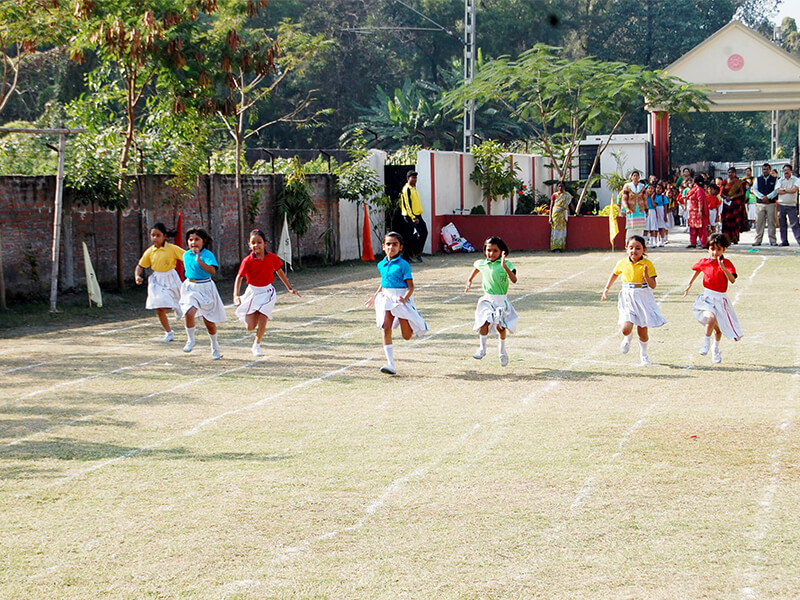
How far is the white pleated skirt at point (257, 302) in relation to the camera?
1199cm

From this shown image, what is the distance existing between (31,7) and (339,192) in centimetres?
881

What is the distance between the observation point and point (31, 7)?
1602 cm

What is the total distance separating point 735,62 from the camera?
1359 inches

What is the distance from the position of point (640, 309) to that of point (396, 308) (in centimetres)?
246

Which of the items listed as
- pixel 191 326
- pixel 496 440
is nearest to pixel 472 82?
pixel 191 326

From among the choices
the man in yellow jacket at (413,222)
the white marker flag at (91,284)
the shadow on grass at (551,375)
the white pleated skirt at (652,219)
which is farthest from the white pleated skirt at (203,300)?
the white pleated skirt at (652,219)

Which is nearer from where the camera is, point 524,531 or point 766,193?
point 524,531

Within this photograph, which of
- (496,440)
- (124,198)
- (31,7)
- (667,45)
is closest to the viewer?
(496,440)

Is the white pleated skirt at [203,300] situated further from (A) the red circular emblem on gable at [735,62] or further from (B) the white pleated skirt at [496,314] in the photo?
(A) the red circular emblem on gable at [735,62]

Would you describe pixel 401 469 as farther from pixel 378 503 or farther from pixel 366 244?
pixel 366 244

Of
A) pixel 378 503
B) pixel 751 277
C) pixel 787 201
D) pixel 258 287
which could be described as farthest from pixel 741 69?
pixel 378 503

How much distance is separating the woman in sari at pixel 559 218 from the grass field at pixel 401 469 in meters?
12.3

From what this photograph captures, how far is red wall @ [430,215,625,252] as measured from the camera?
25875 millimetres

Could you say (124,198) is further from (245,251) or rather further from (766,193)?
(766,193)
